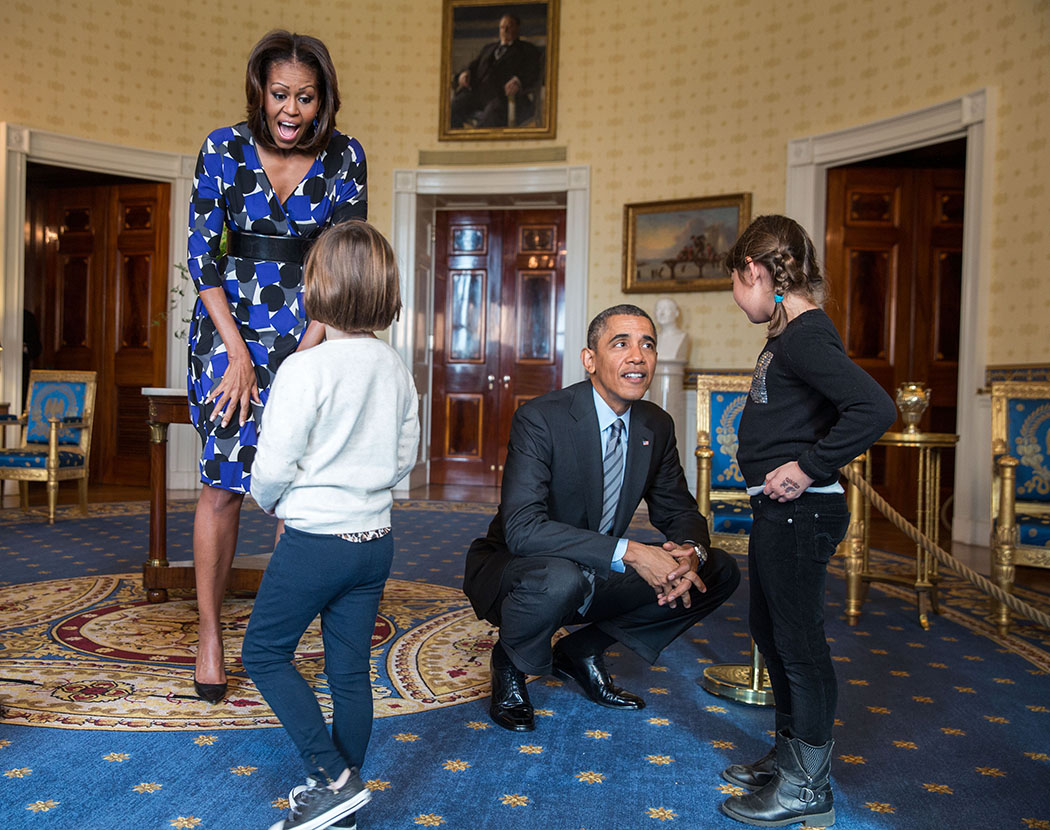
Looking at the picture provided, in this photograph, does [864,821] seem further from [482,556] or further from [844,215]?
[844,215]

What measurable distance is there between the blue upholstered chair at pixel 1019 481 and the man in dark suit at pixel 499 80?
6008mm

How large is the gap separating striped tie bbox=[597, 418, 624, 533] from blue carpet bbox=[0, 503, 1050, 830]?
0.56 meters

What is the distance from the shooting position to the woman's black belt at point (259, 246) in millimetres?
2582

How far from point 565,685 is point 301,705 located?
1355 millimetres

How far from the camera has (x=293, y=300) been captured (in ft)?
8.58

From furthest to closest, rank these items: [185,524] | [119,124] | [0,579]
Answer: [119,124]
[185,524]
[0,579]

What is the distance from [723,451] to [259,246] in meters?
2.39

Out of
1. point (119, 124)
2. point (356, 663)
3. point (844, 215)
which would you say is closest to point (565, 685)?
point (356, 663)

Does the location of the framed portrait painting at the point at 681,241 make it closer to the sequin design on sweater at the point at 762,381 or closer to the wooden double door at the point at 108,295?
the wooden double door at the point at 108,295

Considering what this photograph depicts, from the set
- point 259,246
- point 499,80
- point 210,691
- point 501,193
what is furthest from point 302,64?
point 499,80

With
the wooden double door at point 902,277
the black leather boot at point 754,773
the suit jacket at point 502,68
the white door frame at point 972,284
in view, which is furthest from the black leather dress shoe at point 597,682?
the suit jacket at point 502,68

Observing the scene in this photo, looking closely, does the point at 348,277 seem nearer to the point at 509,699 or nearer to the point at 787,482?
the point at 787,482

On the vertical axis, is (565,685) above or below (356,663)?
below

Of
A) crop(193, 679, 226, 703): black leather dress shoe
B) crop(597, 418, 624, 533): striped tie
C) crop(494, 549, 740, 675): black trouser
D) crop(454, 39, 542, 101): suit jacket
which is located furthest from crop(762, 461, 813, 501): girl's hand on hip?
crop(454, 39, 542, 101): suit jacket
